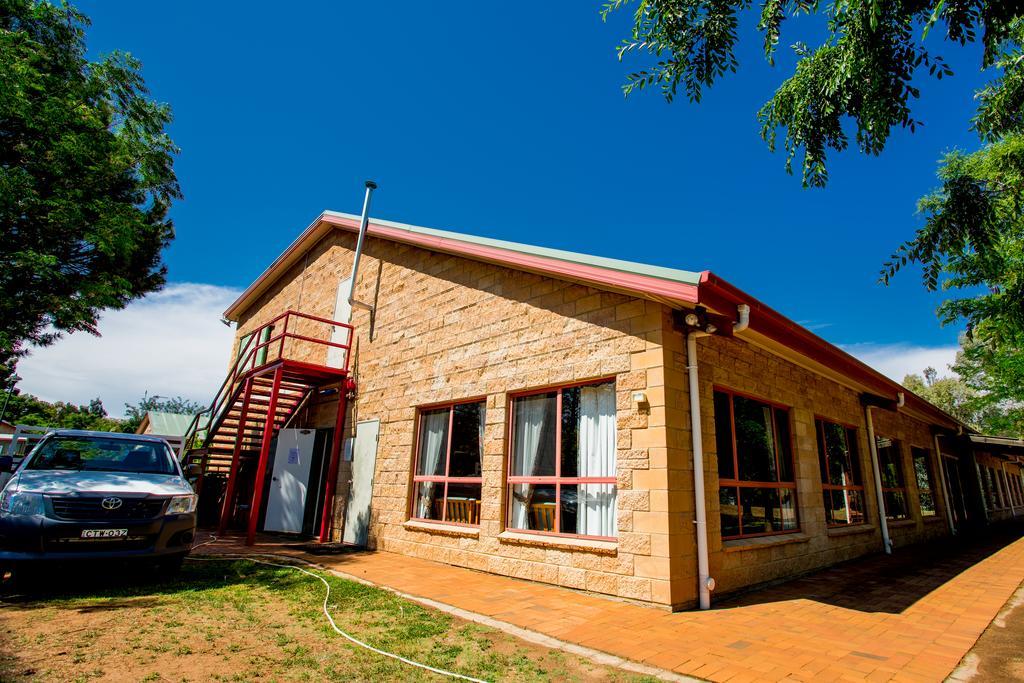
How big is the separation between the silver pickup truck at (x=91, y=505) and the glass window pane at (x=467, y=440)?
3.49 meters

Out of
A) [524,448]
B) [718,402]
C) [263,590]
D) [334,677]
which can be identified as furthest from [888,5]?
[263,590]

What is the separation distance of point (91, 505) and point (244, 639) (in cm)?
264

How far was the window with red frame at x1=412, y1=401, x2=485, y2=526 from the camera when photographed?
294 inches

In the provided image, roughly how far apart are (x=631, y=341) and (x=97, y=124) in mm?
9269

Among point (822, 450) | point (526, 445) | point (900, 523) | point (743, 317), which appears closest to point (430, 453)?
point (526, 445)

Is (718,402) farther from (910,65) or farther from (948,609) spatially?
(910,65)

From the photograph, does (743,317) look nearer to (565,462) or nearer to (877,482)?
(565,462)

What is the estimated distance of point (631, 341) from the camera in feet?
19.0

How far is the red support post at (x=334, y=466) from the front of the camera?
31.5ft

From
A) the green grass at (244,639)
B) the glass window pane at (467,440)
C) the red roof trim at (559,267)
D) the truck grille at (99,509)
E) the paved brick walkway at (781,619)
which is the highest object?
the red roof trim at (559,267)

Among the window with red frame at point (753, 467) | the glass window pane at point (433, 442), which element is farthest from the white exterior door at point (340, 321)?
the window with red frame at point (753, 467)

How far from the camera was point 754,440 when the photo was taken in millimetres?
6785

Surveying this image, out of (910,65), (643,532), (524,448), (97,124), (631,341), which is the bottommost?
(643,532)

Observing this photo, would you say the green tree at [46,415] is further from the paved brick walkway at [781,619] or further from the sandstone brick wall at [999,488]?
the sandstone brick wall at [999,488]
